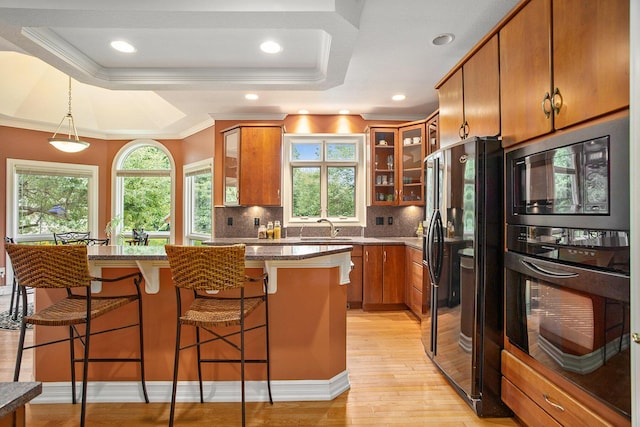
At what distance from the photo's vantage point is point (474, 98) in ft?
7.57

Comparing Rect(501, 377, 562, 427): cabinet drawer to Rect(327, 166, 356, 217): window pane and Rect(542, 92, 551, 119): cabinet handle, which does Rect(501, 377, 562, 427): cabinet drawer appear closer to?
Rect(542, 92, 551, 119): cabinet handle

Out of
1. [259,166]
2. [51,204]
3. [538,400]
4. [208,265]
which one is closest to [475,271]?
[538,400]

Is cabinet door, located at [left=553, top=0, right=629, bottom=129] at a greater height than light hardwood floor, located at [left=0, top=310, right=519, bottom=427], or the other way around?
cabinet door, located at [left=553, top=0, right=629, bottom=129]

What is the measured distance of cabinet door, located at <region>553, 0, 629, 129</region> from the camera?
1238 mm

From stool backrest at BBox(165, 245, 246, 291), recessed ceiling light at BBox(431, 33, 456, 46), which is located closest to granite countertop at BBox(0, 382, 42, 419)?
stool backrest at BBox(165, 245, 246, 291)

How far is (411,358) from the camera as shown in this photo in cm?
280

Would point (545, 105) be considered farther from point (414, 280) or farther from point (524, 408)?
point (414, 280)

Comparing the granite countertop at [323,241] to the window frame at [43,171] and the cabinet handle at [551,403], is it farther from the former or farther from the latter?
the window frame at [43,171]

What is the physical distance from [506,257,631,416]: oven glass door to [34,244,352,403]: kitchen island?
1.12 m

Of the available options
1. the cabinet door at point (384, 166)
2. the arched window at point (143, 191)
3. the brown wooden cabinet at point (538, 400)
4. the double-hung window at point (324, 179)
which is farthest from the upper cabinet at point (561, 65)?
the arched window at point (143, 191)

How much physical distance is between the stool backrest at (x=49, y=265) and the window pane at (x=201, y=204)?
360 cm

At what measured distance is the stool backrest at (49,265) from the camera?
1.73 m

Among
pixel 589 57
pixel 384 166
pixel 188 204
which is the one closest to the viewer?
pixel 589 57

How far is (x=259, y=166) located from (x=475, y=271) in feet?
10.5
